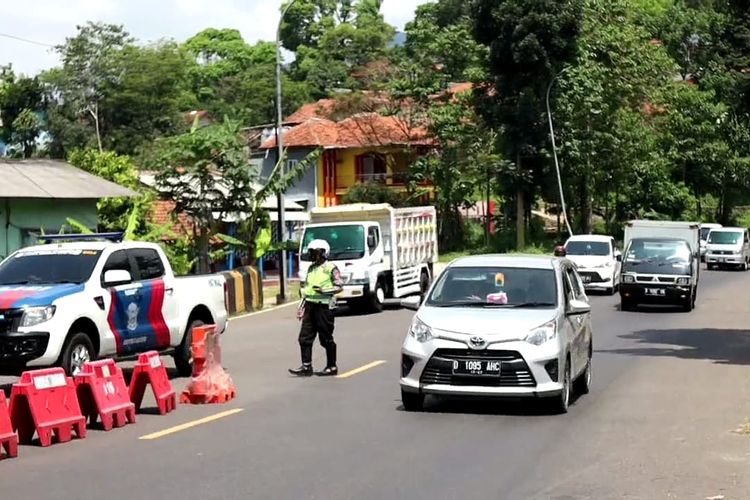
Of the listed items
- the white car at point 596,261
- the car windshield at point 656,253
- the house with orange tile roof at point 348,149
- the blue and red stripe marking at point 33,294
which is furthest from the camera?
the house with orange tile roof at point 348,149

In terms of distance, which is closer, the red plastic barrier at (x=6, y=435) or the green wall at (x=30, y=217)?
the red plastic barrier at (x=6, y=435)

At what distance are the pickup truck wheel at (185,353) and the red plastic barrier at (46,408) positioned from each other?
525 cm

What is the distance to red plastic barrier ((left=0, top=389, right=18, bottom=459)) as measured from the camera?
32.4ft

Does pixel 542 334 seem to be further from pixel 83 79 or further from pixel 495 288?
pixel 83 79

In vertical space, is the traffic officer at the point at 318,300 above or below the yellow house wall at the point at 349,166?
below

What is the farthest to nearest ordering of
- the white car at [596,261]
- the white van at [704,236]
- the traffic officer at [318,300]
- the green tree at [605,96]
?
the white van at [704,236], the green tree at [605,96], the white car at [596,261], the traffic officer at [318,300]

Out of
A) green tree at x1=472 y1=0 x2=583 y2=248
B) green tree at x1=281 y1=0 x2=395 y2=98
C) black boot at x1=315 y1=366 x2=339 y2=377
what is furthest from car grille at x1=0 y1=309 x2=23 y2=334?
green tree at x1=281 y1=0 x2=395 y2=98

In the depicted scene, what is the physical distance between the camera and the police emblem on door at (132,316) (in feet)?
49.2

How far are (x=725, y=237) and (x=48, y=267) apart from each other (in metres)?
45.8

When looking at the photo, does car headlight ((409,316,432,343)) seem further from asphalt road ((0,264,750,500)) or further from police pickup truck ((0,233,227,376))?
police pickup truck ((0,233,227,376))

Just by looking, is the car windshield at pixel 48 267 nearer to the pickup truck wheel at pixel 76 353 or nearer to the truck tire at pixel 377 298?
the pickup truck wheel at pixel 76 353

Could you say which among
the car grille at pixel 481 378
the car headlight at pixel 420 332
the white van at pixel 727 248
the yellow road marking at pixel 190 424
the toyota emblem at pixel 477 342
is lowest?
the white van at pixel 727 248

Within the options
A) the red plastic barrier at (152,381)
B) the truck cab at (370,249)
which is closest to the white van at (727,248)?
the truck cab at (370,249)

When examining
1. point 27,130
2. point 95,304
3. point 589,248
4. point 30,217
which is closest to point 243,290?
point 30,217
